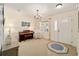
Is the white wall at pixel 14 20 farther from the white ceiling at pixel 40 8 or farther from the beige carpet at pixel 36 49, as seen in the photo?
the beige carpet at pixel 36 49

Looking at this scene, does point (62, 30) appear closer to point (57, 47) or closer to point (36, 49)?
point (57, 47)

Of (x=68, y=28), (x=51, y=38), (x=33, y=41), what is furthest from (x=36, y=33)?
(x=68, y=28)

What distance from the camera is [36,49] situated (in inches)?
66.3

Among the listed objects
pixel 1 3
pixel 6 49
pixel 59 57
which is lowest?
pixel 59 57

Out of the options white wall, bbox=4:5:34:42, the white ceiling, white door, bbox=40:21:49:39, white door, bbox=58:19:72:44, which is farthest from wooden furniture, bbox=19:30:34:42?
white door, bbox=58:19:72:44

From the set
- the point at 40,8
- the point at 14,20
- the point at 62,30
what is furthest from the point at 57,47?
the point at 14,20

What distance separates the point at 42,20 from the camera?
1718mm

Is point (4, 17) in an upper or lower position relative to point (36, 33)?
upper

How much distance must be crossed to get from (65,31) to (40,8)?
1.86 ft

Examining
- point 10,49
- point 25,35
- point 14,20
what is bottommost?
point 10,49

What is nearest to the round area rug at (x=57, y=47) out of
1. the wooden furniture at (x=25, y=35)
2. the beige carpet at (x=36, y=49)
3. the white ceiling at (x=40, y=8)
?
the beige carpet at (x=36, y=49)

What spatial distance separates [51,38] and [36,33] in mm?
271

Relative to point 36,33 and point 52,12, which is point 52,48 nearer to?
point 36,33

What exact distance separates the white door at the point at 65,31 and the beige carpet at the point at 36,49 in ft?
0.36
